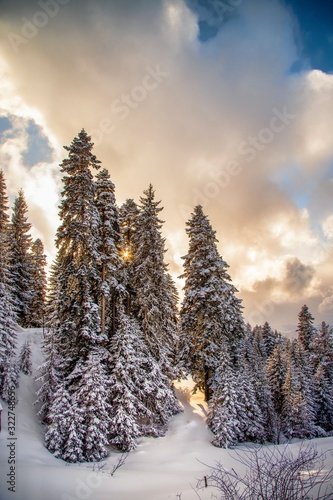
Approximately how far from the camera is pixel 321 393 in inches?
1351

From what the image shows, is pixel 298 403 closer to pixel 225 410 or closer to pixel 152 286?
pixel 225 410

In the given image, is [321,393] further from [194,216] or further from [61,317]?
[61,317]

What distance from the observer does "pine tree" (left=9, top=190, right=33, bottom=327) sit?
32375mm

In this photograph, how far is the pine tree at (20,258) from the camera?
1275 inches

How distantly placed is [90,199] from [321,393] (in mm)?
37297

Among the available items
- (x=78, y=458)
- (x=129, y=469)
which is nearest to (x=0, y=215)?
(x=78, y=458)

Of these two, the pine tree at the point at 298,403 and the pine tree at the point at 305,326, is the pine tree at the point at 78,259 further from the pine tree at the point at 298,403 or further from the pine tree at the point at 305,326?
the pine tree at the point at 305,326

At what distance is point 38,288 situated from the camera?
3966cm

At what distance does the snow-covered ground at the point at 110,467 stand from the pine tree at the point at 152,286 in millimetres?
5255

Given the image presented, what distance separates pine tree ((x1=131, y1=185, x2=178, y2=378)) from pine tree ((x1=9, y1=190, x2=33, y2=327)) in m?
18.1

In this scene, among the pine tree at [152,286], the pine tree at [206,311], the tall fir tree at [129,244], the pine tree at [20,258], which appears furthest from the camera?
the pine tree at [20,258]

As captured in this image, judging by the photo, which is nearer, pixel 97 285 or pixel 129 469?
pixel 129 469

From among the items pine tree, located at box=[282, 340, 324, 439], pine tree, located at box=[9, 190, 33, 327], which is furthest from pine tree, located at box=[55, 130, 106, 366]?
pine tree, located at box=[282, 340, 324, 439]

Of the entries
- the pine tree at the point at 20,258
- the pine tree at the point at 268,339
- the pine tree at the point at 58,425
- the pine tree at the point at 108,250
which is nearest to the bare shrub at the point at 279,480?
the pine tree at the point at 58,425
